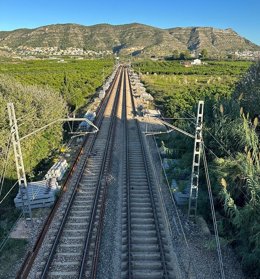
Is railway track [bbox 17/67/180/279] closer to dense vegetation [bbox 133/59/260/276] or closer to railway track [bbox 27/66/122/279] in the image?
railway track [bbox 27/66/122/279]

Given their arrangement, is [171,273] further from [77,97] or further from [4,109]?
[77,97]

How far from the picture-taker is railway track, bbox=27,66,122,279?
1281 cm

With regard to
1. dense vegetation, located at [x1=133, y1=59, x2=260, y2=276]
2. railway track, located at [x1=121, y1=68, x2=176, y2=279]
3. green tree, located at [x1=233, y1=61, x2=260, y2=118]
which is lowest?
railway track, located at [x1=121, y1=68, x2=176, y2=279]

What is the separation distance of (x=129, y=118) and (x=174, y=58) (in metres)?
149

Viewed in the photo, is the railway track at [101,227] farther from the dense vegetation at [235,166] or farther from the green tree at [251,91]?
the green tree at [251,91]

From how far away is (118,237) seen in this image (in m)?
15.1

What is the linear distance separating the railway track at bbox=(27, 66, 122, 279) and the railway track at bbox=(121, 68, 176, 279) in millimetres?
1355

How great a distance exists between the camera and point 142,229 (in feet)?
51.3

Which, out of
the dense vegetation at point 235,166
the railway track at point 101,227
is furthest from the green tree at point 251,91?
the railway track at point 101,227

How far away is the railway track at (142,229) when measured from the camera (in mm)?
12785

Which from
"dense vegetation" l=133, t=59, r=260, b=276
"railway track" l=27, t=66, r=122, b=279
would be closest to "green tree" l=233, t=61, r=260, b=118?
"dense vegetation" l=133, t=59, r=260, b=276

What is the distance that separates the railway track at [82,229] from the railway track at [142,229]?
1355mm

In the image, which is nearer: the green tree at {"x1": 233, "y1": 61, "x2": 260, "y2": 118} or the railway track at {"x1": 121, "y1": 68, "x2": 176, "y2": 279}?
the railway track at {"x1": 121, "y1": 68, "x2": 176, "y2": 279}

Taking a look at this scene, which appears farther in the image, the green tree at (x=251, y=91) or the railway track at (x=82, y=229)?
the green tree at (x=251, y=91)
